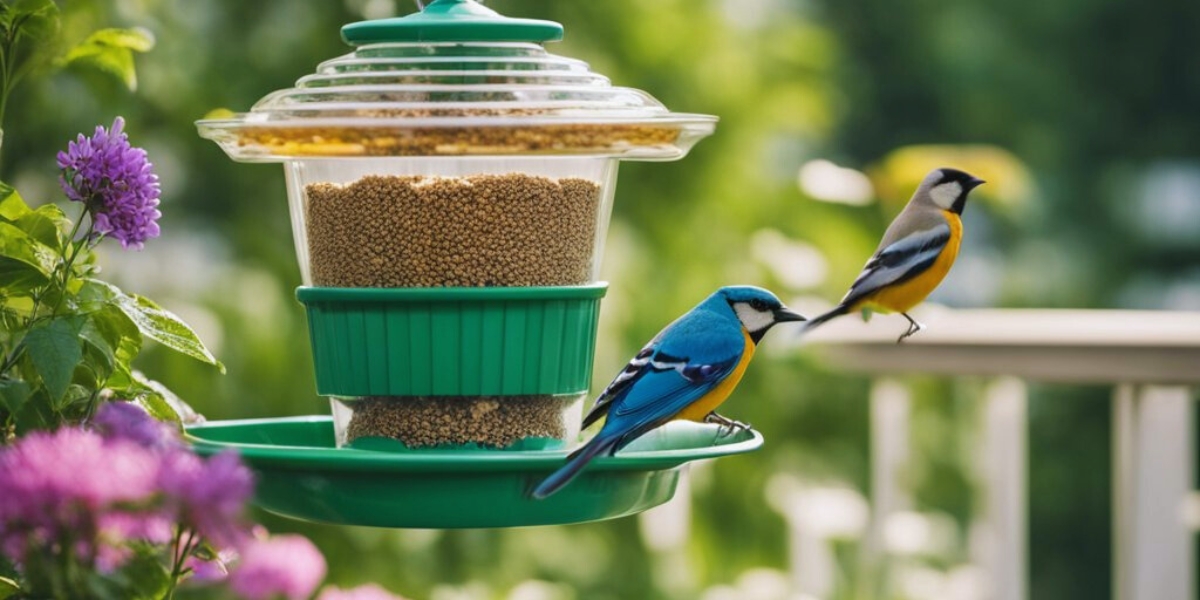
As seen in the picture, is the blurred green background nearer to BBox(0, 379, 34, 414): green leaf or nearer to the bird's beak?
BBox(0, 379, 34, 414): green leaf

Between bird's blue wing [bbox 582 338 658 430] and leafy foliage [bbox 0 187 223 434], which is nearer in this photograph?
leafy foliage [bbox 0 187 223 434]

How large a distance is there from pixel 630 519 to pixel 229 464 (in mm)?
3298

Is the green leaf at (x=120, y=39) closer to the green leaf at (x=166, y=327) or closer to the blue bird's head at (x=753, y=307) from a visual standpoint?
the green leaf at (x=166, y=327)

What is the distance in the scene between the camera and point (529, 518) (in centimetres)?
167

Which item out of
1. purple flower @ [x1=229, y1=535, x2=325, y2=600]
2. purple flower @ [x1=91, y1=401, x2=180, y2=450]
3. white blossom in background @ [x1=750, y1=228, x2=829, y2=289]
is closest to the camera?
purple flower @ [x1=91, y1=401, x2=180, y2=450]

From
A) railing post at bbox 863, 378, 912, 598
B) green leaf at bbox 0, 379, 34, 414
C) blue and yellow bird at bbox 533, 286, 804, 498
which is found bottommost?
railing post at bbox 863, 378, 912, 598

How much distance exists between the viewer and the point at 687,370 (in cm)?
183

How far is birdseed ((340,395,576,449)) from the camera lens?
1896mm

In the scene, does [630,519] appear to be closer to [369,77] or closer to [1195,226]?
[369,77]

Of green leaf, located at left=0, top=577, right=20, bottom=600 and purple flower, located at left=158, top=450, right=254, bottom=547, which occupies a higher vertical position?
purple flower, located at left=158, top=450, right=254, bottom=547

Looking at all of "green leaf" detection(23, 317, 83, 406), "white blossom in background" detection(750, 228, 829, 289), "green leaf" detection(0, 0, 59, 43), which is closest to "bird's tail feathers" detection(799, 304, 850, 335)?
"green leaf" detection(23, 317, 83, 406)

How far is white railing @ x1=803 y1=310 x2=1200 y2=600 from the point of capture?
3.37 m

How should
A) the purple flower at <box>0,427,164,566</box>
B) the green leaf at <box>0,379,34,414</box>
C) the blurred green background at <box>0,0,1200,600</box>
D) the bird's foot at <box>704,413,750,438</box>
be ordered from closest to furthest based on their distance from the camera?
the purple flower at <box>0,427,164,566</box> < the green leaf at <box>0,379,34,414</box> < the bird's foot at <box>704,413,750,438</box> < the blurred green background at <box>0,0,1200,600</box>

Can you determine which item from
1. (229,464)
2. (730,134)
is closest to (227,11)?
(730,134)
